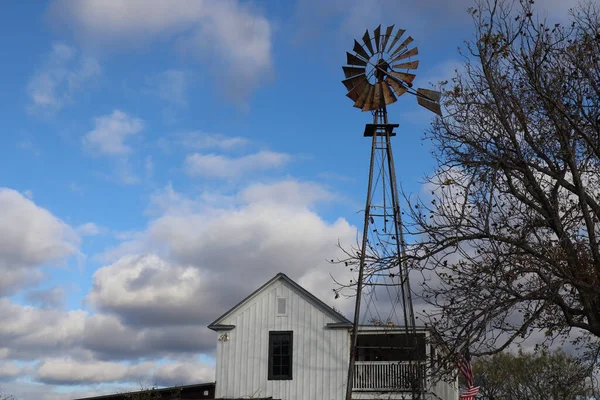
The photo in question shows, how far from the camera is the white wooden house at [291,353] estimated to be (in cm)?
2655

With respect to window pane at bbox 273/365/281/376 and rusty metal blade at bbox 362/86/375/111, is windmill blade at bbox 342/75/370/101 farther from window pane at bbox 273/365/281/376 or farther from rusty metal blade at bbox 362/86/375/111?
window pane at bbox 273/365/281/376

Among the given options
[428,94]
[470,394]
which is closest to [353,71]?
[428,94]

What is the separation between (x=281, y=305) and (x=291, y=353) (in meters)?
1.95

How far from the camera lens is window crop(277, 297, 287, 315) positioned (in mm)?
27577

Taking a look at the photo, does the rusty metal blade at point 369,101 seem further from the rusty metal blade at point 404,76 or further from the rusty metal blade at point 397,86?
the rusty metal blade at point 404,76

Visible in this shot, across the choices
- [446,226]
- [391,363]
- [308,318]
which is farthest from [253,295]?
[446,226]

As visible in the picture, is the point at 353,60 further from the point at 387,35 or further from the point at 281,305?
the point at 281,305

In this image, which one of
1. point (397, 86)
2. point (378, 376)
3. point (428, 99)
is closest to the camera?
A: point (428, 99)

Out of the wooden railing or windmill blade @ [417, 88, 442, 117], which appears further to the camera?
the wooden railing

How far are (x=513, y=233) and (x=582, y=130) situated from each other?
8.18ft

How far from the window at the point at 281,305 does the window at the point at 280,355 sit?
Answer: 80 centimetres

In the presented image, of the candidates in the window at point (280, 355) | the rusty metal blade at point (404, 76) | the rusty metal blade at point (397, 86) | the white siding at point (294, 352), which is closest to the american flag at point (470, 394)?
the white siding at point (294, 352)

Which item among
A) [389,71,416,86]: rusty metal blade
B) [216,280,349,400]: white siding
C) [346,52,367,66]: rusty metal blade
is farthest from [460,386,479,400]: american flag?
[346,52,367,66]: rusty metal blade

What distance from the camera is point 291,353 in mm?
27125
